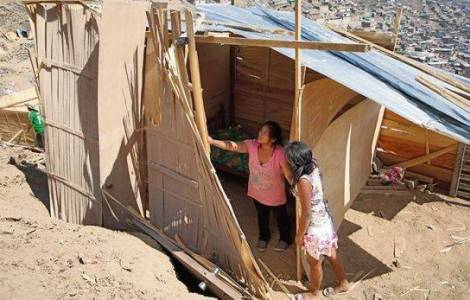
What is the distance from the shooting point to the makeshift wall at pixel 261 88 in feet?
23.0

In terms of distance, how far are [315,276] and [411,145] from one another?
135 inches

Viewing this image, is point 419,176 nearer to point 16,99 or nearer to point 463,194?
point 463,194

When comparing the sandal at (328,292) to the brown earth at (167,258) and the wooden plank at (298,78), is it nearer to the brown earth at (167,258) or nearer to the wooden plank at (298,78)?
the brown earth at (167,258)

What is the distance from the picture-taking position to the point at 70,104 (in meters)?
5.36

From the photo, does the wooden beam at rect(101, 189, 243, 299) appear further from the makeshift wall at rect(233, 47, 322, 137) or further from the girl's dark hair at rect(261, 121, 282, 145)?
the makeshift wall at rect(233, 47, 322, 137)

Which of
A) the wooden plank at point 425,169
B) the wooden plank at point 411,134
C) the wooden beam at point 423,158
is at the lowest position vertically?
the wooden plank at point 425,169

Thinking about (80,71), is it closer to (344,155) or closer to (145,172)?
(145,172)

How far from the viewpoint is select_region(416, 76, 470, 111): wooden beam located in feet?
15.7

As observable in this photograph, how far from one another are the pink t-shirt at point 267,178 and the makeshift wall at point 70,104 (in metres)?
1.81

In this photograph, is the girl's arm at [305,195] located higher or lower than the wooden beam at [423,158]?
higher

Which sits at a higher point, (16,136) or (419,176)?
(419,176)

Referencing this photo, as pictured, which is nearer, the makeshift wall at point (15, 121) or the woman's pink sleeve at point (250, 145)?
the woman's pink sleeve at point (250, 145)

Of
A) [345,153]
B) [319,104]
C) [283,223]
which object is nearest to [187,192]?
[283,223]

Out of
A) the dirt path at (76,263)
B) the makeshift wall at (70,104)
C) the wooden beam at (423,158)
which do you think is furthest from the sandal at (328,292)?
the wooden beam at (423,158)
